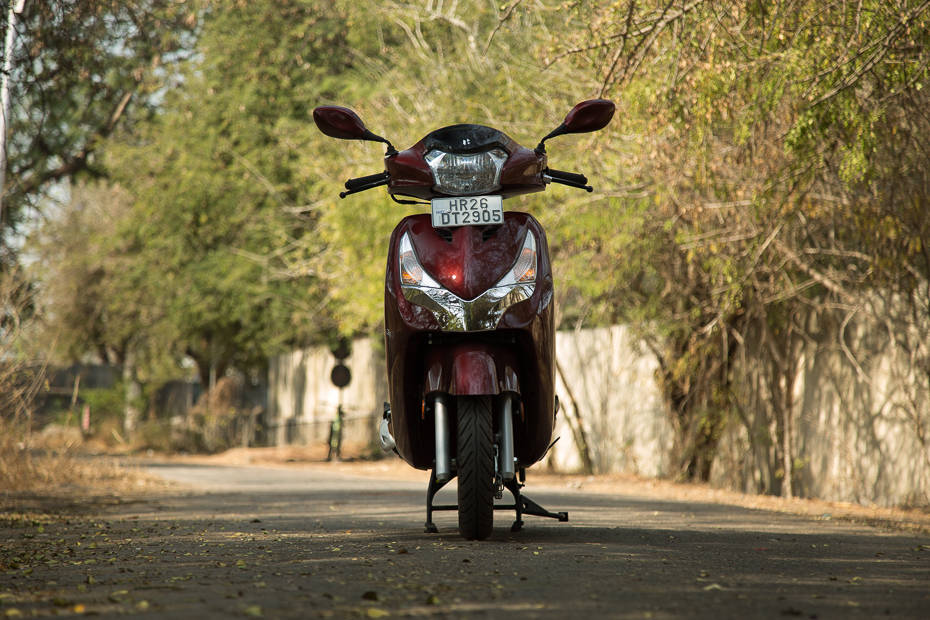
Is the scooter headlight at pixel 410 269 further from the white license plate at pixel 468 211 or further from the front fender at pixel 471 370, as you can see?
the front fender at pixel 471 370

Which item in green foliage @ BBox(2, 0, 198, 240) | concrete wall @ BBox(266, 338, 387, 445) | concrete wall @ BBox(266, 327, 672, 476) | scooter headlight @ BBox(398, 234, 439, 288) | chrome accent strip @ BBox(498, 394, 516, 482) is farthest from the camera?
concrete wall @ BBox(266, 338, 387, 445)

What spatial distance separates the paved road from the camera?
371 centimetres

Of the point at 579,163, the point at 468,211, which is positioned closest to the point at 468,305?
the point at 468,211

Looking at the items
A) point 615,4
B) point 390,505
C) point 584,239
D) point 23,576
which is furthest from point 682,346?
point 23,576

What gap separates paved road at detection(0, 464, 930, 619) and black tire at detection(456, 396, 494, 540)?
217mm

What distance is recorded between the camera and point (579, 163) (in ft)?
37.3

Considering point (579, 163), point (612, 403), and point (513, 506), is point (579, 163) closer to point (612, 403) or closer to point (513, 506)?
point (513, 506)

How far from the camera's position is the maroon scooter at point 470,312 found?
5613mm

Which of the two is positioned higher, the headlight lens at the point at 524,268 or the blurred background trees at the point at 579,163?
the blurred background trees at the point at 579,163

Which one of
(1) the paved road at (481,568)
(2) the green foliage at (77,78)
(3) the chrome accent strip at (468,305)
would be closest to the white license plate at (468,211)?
(3) the chrome accent strip at (468,305)

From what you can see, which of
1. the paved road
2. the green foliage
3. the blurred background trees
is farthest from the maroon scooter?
the green foliage

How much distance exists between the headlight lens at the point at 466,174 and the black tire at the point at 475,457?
1085 mm

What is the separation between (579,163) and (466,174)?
18.4 feet

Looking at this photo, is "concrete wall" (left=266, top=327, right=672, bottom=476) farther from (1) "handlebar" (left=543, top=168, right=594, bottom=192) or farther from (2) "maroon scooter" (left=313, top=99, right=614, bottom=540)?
(2) "maroon scooter" (left=313, top=99, right=614, bottom=540)
